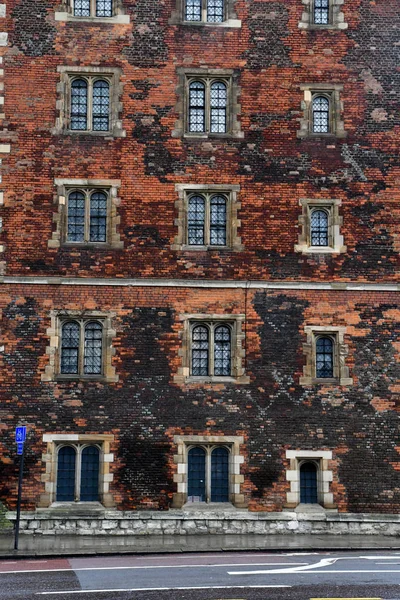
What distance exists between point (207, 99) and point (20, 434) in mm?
11046

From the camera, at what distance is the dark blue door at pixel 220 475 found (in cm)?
2547

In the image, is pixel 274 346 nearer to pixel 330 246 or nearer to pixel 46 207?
pixel 330 246

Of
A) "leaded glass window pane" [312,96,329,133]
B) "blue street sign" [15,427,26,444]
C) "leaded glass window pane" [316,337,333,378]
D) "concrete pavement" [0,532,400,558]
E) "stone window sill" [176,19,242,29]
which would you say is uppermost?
"stone window sill" [176,19,242,29]

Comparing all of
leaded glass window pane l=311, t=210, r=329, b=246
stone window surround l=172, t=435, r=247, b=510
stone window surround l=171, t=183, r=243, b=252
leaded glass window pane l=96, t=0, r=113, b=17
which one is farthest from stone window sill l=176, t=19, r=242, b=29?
stone window surround l=172, t=435, r=247, b=510

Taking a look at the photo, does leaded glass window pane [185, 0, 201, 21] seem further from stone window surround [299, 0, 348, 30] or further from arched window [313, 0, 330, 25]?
arched window [313, 0, 330, 25]

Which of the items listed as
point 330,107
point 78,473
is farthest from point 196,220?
point 78,473

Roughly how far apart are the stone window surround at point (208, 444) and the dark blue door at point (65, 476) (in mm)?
2812

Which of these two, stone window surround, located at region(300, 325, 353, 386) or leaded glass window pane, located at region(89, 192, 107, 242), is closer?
stone window surround, located at region(300, 325, 353, 386)

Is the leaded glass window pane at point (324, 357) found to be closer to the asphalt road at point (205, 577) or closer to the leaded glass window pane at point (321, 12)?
the asphalt road at point (205, 577)

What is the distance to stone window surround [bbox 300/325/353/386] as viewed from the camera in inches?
1021

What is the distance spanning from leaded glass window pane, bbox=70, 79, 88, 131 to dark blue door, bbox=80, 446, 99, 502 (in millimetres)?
9298

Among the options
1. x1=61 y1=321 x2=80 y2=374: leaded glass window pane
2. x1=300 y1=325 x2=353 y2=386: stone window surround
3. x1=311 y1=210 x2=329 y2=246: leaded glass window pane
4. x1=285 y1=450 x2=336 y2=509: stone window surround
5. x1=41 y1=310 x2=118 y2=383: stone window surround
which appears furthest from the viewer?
x1=311 y1=210 x2=329 y2=246: leaded glass window pane

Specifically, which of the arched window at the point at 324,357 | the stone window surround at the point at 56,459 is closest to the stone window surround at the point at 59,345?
the stone window surround at the point at 56,459

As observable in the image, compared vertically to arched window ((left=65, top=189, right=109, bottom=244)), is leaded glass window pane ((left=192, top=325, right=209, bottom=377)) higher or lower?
lower
